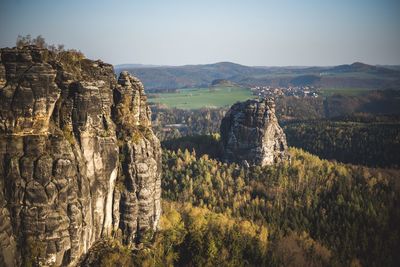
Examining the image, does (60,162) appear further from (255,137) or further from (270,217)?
(255,137)

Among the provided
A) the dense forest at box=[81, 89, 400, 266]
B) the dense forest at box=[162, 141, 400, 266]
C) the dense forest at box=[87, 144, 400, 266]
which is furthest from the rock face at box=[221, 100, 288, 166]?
the dense forest at box=[87, 144, 400, 266]

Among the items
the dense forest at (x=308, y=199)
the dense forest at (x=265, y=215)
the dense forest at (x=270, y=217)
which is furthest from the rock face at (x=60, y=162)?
the dense forest at (x=308, y=199)

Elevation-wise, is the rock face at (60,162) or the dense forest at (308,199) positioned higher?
the rock face at (60,162)

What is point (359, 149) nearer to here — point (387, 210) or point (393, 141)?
point (393, 141)

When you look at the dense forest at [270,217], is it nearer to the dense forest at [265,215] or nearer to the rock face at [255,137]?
the dense forest at [265,215]

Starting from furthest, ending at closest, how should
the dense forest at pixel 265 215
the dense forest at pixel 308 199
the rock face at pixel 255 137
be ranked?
the rock face at pixel 255 137, the dense forest at pixel 308 199, the dense forest at pixel 265 215

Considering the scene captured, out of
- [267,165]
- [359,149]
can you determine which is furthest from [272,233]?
[359,149]
